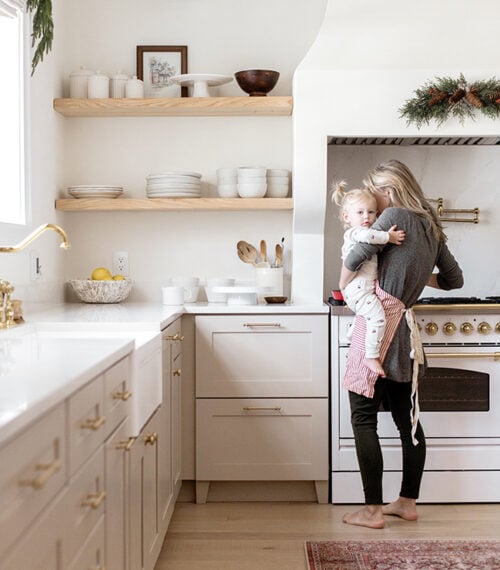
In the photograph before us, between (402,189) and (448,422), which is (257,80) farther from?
(448,422)

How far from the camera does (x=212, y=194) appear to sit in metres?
3.87

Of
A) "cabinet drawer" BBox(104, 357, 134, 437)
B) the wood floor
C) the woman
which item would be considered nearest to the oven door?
the woman

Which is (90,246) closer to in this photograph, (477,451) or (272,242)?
(272,242)

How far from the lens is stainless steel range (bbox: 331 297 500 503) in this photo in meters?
3.33

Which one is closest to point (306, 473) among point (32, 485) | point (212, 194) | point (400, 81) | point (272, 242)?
point (272, 242)

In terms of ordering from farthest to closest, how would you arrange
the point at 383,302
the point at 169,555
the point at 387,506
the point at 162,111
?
the point at 162,111
the point at 387,506
the point at 383,302
the point at 169,555

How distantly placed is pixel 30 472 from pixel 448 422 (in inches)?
97.9

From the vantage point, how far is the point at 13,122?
3.13 meters

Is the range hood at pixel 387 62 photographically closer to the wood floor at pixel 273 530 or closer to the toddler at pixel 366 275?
the toddler at pixel 366 275

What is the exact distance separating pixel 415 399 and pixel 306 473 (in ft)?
2.06

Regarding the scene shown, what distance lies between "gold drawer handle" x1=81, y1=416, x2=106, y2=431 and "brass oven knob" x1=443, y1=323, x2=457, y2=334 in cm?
196

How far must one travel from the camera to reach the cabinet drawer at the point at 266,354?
3.36m

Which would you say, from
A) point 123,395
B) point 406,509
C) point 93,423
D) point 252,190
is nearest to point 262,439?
point 406,509

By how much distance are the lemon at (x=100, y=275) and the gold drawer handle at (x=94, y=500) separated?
202cm
